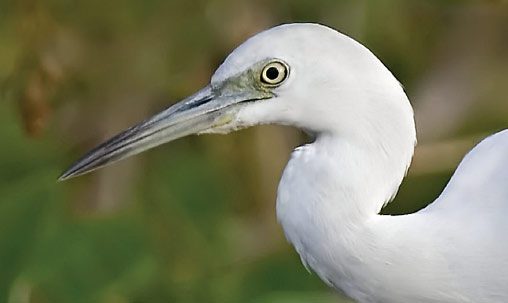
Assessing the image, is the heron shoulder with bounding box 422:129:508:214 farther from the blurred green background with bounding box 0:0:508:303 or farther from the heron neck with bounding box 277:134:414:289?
the blurred green background with bounding box 0:0:508:303

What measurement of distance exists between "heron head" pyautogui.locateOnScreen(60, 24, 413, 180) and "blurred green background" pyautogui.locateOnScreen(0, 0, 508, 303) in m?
0.64

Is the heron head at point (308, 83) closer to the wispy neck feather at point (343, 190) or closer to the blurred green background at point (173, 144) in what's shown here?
the wispy neck feather at point (343, 190)

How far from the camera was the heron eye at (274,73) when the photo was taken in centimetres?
157

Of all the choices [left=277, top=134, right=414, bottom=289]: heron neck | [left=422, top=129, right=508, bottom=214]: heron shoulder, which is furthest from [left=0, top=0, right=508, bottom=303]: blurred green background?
[left=277, top=134, right=414, bottom=289]: heron neck

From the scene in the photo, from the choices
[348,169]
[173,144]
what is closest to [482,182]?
[348,169]

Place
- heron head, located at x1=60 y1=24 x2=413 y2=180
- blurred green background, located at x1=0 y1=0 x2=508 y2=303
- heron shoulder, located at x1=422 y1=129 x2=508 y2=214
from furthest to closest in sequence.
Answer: blurred green background, located at x1=0 y1=0 x2=508 y2=303
heron shoulder, located at x1=422 y1=129 x2=508 y2=214
heron head, located at x1=60 y1=24 x2=413 y2=180

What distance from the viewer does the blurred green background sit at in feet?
7.78

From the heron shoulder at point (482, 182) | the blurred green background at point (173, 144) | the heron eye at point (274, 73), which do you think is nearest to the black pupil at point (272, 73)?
the heron eye at point (274, 73)

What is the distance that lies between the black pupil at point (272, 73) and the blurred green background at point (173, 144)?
0.68 meters

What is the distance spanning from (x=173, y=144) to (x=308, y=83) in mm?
1623

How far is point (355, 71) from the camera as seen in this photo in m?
1.56

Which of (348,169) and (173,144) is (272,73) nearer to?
(348,169)

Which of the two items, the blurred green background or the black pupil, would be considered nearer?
the black pupil

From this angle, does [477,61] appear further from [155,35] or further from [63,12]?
[63,12]
